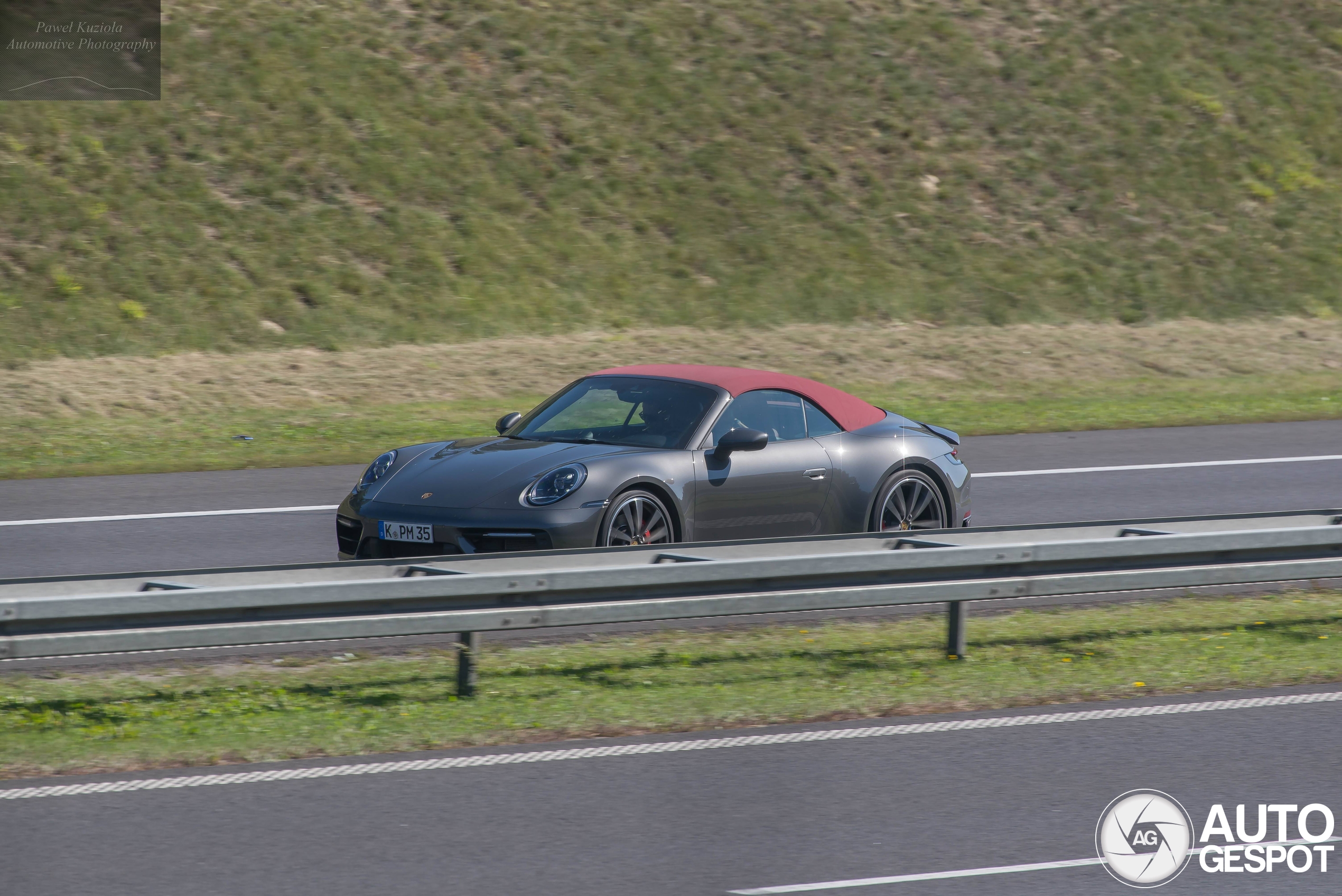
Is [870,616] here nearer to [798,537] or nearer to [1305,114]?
[798,537]

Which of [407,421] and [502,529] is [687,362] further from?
[502,529]

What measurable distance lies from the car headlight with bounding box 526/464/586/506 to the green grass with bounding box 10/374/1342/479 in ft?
21.2

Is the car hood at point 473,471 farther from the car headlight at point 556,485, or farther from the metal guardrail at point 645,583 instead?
the metal guardrail at point 645,583

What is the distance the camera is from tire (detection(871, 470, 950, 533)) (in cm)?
1009

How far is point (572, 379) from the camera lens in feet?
65.7

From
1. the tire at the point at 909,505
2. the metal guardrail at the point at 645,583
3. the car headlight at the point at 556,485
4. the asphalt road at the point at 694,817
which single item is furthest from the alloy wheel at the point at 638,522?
the asphalt road at the point at 694,817

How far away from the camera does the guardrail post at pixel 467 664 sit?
7219 millimetres

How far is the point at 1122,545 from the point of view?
8.02 meters

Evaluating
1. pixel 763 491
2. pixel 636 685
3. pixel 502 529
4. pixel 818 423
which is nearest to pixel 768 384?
pixel 818 423

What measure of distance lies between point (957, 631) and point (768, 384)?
2.51 meters

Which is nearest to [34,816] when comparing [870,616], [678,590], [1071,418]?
[678,590]

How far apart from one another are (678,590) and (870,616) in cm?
238

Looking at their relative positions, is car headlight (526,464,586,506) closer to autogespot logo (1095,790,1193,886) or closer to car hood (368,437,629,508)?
car hood (368,437,629,508)

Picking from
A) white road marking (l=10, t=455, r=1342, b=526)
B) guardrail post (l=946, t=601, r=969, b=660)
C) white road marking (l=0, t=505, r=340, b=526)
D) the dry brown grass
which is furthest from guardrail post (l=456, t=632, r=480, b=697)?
the dry brown grass
